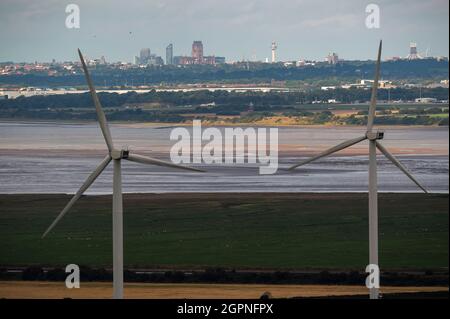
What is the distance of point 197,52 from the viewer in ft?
522

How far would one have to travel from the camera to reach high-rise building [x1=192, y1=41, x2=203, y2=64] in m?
158

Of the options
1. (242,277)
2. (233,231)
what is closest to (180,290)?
(242,277)

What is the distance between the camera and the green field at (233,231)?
38.5m

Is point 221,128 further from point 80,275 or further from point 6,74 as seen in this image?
point 80,275

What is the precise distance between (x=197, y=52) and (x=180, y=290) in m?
128

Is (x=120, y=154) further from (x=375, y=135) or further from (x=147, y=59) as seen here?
(x=147, y=59)

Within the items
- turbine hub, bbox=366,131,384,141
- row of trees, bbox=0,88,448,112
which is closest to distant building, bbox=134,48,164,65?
row of trees, bbox=0,88,448,112

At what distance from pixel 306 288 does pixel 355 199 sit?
2111 cm

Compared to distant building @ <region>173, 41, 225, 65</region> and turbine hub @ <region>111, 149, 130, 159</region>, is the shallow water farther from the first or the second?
distant building @ <region>173, 41, 225, 65</region>

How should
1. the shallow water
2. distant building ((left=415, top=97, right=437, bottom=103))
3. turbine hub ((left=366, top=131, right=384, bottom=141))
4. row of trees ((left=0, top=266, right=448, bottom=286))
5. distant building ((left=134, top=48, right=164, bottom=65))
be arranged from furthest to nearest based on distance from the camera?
distant building ((left=134, top=48, right=164, bottom=65)) < distant building ((left=415, top=97, right=437, bottom=103)) < the shallow water < row of trees ((left=0, top=266, right=448, bottom=286)) < turbine hub ((left=366, top=131, right=384, bottom=141))

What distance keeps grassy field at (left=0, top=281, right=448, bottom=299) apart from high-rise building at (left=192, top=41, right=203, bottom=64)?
125 metres

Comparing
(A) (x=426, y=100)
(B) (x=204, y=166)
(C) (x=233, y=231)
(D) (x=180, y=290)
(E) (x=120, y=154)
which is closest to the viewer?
(E) (x=120, y=154)

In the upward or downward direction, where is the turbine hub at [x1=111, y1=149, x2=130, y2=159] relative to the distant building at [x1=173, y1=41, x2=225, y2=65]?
downward
